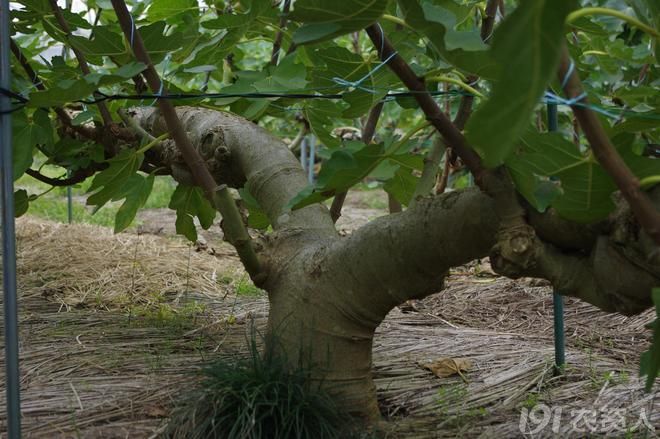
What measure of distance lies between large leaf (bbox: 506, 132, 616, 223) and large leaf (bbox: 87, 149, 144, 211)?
106 centimetres

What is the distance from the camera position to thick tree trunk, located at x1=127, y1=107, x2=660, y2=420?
128 cm

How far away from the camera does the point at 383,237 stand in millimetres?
1582

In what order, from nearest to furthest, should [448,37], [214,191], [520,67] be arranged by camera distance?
[520,67] < [448,37] < [214,191]

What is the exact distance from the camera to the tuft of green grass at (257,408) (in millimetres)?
1536

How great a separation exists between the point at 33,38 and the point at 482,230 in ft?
6.62

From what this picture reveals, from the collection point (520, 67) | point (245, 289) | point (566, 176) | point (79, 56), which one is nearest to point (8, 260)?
point (79, 56)

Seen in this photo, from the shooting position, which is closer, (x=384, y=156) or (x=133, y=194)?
(x=384, y=156)

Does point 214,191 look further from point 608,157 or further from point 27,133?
point 608,157

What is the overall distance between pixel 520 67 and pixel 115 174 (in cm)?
148

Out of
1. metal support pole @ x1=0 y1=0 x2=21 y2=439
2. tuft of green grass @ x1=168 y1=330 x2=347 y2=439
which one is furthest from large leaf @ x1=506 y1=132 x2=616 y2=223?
metal support pole @ x1=0 y1=0 x2=21 y2=439

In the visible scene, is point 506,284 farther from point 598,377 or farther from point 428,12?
point 428,12

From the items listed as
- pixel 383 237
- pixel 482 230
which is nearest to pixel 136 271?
pixel 383 237

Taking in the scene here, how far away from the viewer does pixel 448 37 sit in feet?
3.68

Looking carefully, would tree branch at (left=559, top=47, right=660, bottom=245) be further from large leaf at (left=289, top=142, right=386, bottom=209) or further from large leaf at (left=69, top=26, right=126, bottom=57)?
large leaf at (left=69, top=26, right=126, bottom=57)
